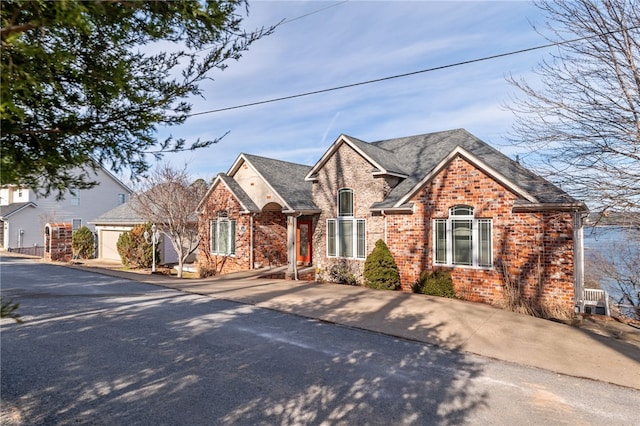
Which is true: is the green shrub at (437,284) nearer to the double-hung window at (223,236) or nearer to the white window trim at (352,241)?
the white window trim at (352,241)

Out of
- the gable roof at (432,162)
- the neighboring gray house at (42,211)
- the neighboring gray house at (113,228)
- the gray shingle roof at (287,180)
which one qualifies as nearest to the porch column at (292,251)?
the gray shingle roof at (287,180)

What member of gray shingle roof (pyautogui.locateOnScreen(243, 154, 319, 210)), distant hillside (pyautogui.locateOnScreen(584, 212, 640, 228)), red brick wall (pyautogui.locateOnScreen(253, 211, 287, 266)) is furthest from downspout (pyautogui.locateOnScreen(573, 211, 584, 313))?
red brick wall (pyautogui.locateOnScreen(253, 211, 287, 266))

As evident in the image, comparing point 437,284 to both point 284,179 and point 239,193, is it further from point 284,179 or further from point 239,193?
point 239,193

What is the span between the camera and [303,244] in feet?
67.1

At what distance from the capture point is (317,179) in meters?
18.2

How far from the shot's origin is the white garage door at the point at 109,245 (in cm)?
2788

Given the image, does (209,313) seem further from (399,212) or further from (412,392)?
(399,212)

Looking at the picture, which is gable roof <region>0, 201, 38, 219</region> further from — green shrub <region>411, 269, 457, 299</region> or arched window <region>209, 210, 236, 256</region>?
green shrub <region>411, 269, 457, 299</region>

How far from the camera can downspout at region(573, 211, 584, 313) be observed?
11493 mm

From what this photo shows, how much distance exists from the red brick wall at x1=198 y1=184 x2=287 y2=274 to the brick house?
0.18ft

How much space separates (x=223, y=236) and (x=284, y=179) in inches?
185

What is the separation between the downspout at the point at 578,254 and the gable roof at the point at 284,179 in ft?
→ 33.7

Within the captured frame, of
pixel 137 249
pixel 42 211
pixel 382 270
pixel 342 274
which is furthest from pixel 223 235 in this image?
pixel 42 211

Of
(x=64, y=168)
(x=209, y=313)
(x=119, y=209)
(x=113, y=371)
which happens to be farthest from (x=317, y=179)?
(x=119, y=209)
